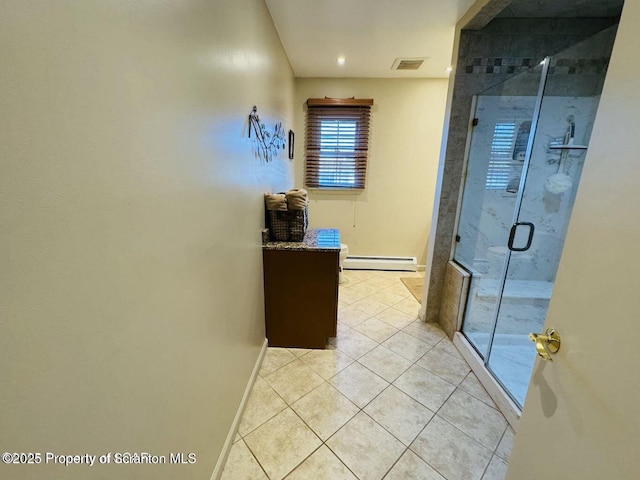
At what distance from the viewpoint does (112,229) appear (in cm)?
59

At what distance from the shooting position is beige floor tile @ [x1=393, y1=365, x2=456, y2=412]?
5.60 ft

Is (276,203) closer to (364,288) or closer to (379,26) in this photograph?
(379,26)

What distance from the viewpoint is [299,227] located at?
2.10 meters

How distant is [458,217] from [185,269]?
2283 millimetres

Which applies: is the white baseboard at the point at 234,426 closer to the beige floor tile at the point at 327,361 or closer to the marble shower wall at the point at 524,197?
the beige floor tile at the point at 327,361

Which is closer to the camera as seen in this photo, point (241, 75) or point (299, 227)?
point (241, 75)

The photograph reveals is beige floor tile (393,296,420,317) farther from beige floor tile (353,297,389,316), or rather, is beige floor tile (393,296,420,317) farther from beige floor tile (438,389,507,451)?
beige floor tile (438,389,507,451)

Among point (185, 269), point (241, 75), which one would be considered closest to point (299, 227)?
point (241, 75)

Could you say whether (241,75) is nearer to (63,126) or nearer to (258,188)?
(258,188)

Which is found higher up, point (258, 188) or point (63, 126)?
point (63, 126)

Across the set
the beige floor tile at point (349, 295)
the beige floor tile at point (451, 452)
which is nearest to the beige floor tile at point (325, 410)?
the beige floor tile at point (451, 452)

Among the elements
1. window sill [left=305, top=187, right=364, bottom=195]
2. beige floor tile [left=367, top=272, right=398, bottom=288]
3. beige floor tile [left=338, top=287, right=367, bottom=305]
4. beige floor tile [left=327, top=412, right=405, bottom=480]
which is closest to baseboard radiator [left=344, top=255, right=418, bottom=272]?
beige floor tile [left=367, top=272, right=398, bottom=288]

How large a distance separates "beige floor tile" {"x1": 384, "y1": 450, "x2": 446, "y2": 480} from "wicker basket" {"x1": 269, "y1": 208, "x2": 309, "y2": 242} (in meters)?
1.50

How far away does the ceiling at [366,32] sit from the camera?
1.93m
